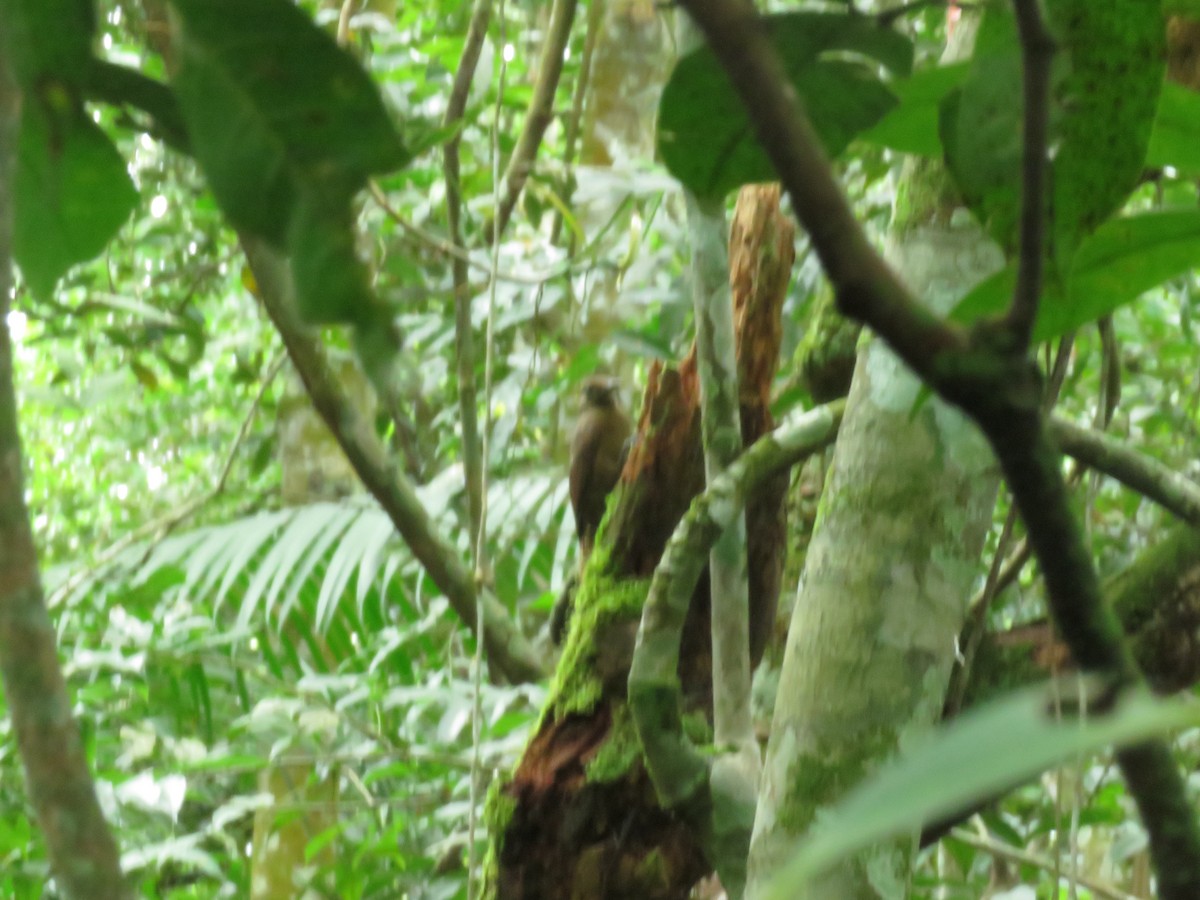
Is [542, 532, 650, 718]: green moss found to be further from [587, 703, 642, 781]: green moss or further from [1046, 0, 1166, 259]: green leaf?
[1046, 0, 1166, 259]: green leaf

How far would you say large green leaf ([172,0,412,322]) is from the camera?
1.18 feet

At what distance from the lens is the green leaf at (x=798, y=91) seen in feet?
1.65

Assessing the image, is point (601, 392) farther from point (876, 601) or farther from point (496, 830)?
point (876, 601)

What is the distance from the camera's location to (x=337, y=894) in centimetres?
193

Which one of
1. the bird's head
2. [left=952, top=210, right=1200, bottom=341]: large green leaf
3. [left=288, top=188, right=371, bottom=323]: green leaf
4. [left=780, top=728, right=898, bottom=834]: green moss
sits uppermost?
the bird's head

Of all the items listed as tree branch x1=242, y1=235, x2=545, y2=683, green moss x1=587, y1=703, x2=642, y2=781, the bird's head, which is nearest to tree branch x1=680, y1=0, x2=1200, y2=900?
green moss x1=587, y1=703, x2=642, y2=781

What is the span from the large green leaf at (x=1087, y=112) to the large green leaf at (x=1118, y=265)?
0.22ft

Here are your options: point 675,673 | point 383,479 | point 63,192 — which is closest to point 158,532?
point 383,479

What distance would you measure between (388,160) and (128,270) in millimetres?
2189

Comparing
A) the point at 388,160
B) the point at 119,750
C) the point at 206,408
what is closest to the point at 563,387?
the point at 119,750

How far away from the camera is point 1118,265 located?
537mm

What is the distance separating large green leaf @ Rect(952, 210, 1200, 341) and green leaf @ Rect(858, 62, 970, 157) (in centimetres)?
8

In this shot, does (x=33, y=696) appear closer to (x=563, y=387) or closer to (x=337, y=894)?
(x=337, y=894)

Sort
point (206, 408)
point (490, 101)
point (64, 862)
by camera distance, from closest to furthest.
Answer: point (64, 862) → point (490, 101) → point (206, 408)
